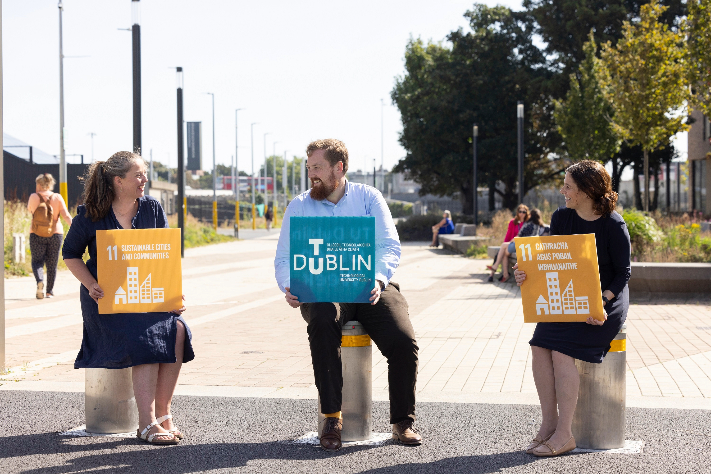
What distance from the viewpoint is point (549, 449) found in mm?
4469

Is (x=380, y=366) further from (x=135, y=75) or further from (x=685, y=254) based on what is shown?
(x=135, y=75)

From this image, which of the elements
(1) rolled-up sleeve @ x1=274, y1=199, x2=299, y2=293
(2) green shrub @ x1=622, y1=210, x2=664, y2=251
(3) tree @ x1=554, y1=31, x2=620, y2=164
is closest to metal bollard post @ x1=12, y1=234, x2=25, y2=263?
(2) green shrub @ x1=622, y1=210, x2=664, y2=251

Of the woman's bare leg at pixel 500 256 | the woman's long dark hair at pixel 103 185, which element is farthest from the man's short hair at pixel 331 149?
the woman's bare leg at pixel 500 256

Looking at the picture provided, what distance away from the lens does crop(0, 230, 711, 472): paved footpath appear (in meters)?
5.54

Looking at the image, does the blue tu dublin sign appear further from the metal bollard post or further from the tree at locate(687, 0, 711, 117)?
the tree at locate(687, 0, 711, 117)

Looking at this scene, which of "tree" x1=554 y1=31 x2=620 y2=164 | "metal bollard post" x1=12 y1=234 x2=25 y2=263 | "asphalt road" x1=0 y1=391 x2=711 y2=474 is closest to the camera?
"asphalt road" x1=0 y1=391 x2=711 y2=474

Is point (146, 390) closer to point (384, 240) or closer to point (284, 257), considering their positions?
point (284, 257)

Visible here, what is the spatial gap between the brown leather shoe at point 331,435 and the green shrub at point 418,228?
33063mm

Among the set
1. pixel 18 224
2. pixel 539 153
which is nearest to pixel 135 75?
pixel 18 224

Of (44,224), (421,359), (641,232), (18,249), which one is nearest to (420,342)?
(421,359)

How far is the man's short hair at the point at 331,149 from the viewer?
4840 millimetres

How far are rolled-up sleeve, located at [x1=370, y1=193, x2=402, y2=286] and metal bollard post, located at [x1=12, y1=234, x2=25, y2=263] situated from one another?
13192mm

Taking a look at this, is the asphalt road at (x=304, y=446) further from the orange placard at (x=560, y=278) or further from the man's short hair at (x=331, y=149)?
the man's short hair at (x=331, y=149)

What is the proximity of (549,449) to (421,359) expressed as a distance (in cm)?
309
